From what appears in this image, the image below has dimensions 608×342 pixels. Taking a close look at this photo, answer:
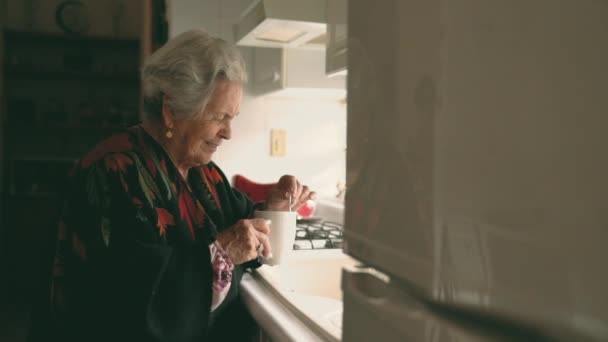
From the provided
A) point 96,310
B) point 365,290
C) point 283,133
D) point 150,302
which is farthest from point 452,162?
point 283,133

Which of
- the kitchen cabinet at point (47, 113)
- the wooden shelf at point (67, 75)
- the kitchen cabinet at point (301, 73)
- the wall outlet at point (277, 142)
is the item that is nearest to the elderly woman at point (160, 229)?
the kitchen cabinet at point (301, 73)

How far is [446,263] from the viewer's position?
366 millimetres

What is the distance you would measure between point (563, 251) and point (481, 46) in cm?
13

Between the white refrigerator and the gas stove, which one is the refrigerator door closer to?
the white refrigerator

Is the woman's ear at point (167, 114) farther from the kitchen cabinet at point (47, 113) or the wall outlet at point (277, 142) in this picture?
the kitchen cabinet at point (47, 113)

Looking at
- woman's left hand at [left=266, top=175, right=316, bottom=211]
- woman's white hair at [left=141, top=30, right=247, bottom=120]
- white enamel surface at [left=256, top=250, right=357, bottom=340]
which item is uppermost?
woman's white hair at [left=141, top=30, right=247, bottom=120]

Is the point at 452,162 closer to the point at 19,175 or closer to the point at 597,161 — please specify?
the point at 597,161

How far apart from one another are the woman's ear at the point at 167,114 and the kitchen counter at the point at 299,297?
0.44 m

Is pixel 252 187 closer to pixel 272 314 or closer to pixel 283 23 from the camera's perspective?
pixel 283 23

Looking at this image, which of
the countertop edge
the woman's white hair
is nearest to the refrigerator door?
the countertop edge

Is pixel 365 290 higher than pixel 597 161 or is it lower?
lower

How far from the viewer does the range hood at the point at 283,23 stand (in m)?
1.62

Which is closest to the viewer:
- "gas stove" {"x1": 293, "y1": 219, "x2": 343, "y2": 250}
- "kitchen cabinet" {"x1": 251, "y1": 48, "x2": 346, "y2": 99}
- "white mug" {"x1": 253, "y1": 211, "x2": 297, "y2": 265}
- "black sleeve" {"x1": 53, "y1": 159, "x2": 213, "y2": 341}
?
"black sleeve" {"x1": 53, "y1": 159, "x2": 213, "y2": 341}

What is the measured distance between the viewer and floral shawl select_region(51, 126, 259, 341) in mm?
1125
